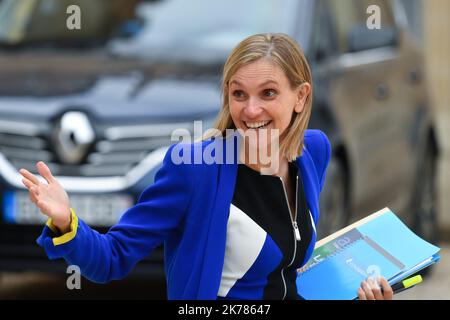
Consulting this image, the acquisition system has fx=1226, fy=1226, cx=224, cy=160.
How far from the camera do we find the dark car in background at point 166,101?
557cm

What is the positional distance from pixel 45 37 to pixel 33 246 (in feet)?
5.56

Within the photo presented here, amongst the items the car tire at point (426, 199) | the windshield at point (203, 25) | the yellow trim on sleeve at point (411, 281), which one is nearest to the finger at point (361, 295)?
the yellow trim on sleeve at point (411, 281)

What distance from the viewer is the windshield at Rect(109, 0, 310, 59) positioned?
6344 mm

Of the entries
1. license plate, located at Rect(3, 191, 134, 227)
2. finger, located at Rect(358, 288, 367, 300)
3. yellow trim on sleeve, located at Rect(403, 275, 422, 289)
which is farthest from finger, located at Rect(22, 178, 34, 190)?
license plate, located at Rect(3, 191, 134, 227)

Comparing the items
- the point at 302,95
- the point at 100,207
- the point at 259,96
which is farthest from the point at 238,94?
the point at 100,207

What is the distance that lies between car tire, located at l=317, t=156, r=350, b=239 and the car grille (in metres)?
0.85

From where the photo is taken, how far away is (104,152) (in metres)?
5.57

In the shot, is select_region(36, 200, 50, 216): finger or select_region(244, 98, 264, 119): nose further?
select_region(244, 98, 264, 119): nose

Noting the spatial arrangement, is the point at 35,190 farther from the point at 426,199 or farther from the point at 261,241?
the point at 426,199

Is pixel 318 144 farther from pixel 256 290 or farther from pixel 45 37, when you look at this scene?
pixel 45 37

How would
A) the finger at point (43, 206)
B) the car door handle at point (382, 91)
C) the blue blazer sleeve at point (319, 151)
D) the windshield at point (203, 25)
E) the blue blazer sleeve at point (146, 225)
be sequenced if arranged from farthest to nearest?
the car door handle at point (382, 91), the windshield at point (203, 25), the blue blazer sleeve at point (319, 151), the blue blazer sleeve at point (146, 225), the finger at point (43, 206)

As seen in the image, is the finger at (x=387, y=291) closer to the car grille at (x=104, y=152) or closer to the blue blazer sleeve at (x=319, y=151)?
the blue blazer sleeve at (x=319, y=151)

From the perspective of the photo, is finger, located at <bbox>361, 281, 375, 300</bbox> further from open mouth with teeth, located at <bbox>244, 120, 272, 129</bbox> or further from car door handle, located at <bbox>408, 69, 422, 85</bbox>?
car door handle, located at <bbox>408, 69, 422, 85</bbox>
